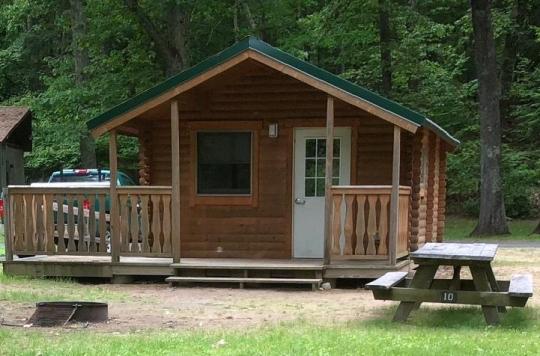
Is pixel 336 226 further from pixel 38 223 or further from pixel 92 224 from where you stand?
pixel 38 223

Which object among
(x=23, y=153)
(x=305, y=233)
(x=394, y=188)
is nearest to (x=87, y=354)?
(x=394, y=188)

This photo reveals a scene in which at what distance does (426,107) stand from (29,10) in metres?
15.4

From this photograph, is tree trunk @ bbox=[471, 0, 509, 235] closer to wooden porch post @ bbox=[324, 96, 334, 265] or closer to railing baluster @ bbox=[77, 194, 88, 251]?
wooden porch post @ bbox=[324, 96, 334, 265]

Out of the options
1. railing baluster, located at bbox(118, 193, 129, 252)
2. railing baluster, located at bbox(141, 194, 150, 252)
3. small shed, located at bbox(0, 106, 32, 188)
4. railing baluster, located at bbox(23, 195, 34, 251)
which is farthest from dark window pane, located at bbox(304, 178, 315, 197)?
small shed, located at bbox(0, 106, 32, 188)

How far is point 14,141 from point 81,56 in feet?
23.1

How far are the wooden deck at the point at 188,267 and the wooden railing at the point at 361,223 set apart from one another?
0.18 metres

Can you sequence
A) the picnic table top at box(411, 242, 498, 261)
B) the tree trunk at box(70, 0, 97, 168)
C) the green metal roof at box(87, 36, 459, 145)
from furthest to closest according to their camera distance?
the tree trunk at box(70, 0, 97, 168)
the green metal roof at box(87, 36, 459, 145)
the picnic table top at box(411, 242, 498, 261)

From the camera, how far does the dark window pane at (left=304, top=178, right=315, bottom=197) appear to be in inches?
443

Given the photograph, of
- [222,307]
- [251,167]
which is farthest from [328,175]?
[222,307]

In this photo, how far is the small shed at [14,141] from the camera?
29.1 metres

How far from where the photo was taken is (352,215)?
10148 mm

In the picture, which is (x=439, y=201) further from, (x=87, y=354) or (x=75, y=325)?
(x=87, y=354)

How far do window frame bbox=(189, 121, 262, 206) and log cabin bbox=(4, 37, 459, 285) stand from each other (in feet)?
0.05

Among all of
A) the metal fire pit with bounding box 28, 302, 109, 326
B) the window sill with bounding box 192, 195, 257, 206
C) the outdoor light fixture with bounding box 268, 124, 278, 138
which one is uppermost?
the outdoor light fixture with bounding box 268, 124, 278, 138
